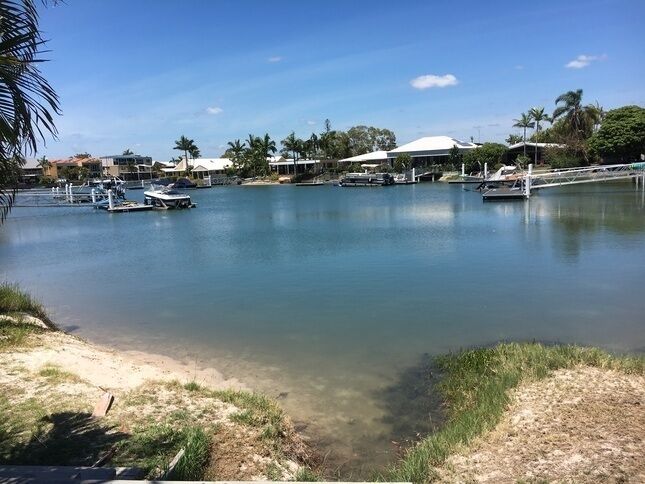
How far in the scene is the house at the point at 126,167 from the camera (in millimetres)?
146000

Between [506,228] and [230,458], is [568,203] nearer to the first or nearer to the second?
[506,228]

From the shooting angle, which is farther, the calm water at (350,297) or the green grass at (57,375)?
the calm water at (350,297)

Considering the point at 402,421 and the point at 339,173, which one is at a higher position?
the point at 339,173

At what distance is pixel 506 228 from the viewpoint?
105 ft

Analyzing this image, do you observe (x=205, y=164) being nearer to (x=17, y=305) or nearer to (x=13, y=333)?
(x=17, y=305)

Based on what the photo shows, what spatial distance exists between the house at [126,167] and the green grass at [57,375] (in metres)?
147

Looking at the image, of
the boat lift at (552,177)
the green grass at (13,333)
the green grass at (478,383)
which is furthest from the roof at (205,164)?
the green grass at (478,383)

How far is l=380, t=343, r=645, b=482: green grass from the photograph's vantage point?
5836 mm

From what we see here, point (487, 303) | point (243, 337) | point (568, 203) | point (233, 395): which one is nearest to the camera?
point (233, 395)

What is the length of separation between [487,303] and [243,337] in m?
7.39

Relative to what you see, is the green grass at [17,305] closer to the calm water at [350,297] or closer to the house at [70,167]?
the calm water at [350,297]

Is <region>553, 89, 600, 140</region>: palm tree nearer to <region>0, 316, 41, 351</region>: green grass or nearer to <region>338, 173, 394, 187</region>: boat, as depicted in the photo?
<region>338, 173, 394, 187</region>: boat

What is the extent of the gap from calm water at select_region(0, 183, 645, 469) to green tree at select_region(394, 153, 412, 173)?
64215 mm

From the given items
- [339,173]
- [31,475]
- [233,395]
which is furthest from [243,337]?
[339,173]
